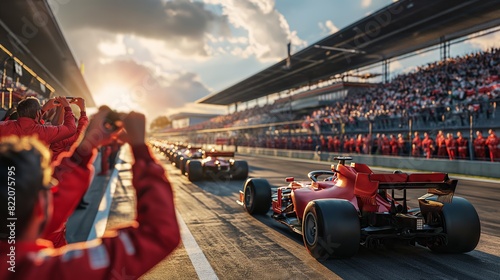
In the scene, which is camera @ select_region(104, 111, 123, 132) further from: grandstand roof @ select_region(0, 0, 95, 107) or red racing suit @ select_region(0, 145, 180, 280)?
grandstand roof @ select_region(0, 0, 95, 107)

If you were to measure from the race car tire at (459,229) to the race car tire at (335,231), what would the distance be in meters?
1.08

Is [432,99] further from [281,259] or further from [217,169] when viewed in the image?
[281,259]

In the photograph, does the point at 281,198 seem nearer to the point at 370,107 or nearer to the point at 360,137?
the point at 360,137

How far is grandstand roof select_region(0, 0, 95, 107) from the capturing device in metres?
15.1

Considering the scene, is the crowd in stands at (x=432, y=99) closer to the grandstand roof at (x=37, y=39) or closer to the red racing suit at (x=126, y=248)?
the grandstand roof at (x=37, y=39)

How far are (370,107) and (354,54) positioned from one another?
587cm

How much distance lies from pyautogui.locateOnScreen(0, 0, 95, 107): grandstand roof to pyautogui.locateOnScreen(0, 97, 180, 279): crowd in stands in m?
10.5

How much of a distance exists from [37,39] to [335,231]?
2023 cm

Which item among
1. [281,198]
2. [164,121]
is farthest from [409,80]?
[164,121]

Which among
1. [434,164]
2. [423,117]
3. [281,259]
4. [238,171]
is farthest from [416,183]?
[423,117]

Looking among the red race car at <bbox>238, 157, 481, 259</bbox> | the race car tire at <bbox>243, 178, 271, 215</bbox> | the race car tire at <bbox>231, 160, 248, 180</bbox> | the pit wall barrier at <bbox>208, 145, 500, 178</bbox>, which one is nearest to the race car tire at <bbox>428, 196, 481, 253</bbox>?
the red race car at <bbox>238, 157, 481, 259</bbox>

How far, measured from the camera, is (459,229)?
14.8 feet

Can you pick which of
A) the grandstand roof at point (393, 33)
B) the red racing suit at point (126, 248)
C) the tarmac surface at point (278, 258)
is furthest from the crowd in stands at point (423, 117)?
the red racing suit at point (126, 248)

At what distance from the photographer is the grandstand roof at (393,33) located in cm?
2383
